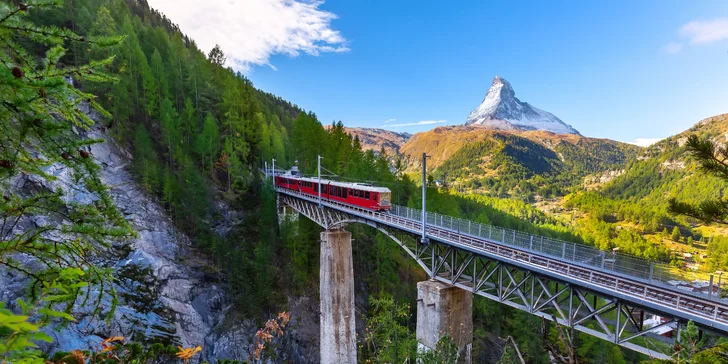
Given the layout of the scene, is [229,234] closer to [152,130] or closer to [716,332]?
[152,130]

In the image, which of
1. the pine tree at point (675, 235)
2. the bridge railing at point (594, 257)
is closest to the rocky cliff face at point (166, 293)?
the bridge railing at point (594, 257)

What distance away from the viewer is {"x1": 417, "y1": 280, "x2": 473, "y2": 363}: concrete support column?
53.0ft

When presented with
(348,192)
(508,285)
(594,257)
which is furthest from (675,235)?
(508,285)

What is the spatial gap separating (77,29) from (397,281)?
4561 centimetres

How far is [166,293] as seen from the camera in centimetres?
2342

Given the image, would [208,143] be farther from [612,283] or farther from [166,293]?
[612,283]

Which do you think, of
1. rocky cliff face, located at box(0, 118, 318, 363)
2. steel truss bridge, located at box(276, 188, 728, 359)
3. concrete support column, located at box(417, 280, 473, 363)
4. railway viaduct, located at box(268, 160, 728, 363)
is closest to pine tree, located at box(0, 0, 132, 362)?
railway viaduct, located at box(268, 160, 728, 363)

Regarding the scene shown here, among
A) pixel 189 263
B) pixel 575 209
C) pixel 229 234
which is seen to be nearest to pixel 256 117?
pixel 229 234

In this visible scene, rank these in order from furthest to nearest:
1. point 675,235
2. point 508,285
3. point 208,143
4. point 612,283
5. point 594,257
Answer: point 675,235, point 208,143, point 508,285, point 594,257, point 612,283

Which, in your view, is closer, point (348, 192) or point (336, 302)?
point (336, 302)

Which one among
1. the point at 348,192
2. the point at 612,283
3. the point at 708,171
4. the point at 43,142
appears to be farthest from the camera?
the point at 348,192

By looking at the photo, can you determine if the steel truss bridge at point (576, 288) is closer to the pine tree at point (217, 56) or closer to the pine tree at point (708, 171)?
the pine tree at point (708, 171)

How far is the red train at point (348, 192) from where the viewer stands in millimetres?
21895

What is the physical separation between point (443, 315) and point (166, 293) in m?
20.1
